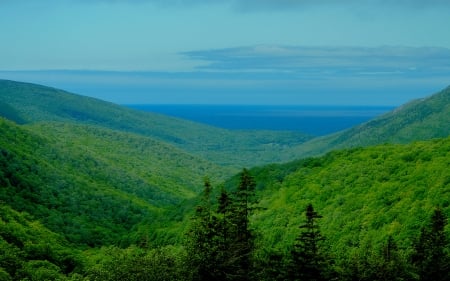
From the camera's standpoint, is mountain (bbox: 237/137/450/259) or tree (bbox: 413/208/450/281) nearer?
tree (bbox: 413/208/450/281)

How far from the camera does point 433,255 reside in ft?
220

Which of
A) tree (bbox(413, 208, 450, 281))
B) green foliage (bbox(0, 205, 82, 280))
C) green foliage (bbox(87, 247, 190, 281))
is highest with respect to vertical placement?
tree (bbox(413, 208, 450, 281))

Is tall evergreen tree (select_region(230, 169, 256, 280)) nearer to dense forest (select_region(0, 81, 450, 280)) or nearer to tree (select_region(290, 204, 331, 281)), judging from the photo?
dense forest (select_region(0, 81, 450, 280))

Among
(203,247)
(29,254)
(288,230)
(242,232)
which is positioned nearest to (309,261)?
(242,232)

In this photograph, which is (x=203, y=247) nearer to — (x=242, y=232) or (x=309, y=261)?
(x=242, y=232)

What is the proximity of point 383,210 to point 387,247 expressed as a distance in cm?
2938

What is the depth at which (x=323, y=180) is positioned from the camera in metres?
129

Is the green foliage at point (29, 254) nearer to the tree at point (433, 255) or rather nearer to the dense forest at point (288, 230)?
the dense forest at point (288, 230)

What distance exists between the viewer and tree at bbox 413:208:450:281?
6650 cm

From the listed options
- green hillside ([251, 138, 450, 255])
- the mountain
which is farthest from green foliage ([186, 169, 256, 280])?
green hillside ([251, 138, 450, 255])

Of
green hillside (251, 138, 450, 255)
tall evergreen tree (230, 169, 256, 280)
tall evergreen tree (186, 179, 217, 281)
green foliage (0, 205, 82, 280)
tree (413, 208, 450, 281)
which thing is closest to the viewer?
tall evergreen tree (230, 169, 256, 280)

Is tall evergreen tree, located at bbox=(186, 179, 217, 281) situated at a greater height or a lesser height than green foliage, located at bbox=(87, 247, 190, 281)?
greater

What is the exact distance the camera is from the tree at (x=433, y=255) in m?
66.5

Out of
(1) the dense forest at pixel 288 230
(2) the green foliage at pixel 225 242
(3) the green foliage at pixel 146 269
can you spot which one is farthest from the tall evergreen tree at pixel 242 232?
(3) the green foliage at pixel 146 269
